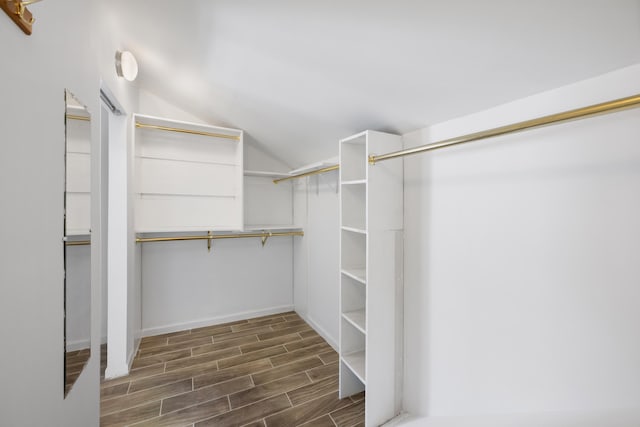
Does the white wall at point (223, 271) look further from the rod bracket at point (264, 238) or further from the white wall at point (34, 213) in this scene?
the white wall at point (34, 213)

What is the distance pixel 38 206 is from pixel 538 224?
1.78 metres

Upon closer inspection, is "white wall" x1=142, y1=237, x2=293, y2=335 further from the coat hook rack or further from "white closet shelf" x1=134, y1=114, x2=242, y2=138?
the coat hook rack

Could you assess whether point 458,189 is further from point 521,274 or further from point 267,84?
point 267,84

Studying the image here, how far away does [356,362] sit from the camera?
1.81 metres

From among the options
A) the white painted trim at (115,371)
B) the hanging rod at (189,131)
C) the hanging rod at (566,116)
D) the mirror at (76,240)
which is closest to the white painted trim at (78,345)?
the mirror at (76,240)

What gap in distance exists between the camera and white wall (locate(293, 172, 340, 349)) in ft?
8.46

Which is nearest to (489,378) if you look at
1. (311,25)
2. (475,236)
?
(475,236)

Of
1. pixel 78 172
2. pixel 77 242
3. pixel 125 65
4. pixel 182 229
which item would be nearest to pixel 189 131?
pixel 125 65

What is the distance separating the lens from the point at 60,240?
2.89 feet

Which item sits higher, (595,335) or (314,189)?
(314,189)

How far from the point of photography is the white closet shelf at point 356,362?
5.58ft

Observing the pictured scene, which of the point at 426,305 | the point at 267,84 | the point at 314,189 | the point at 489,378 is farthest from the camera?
the point at 314,189

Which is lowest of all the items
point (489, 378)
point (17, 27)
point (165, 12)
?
point (489, 378)

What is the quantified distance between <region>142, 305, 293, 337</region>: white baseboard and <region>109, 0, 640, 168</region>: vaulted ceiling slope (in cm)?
235
